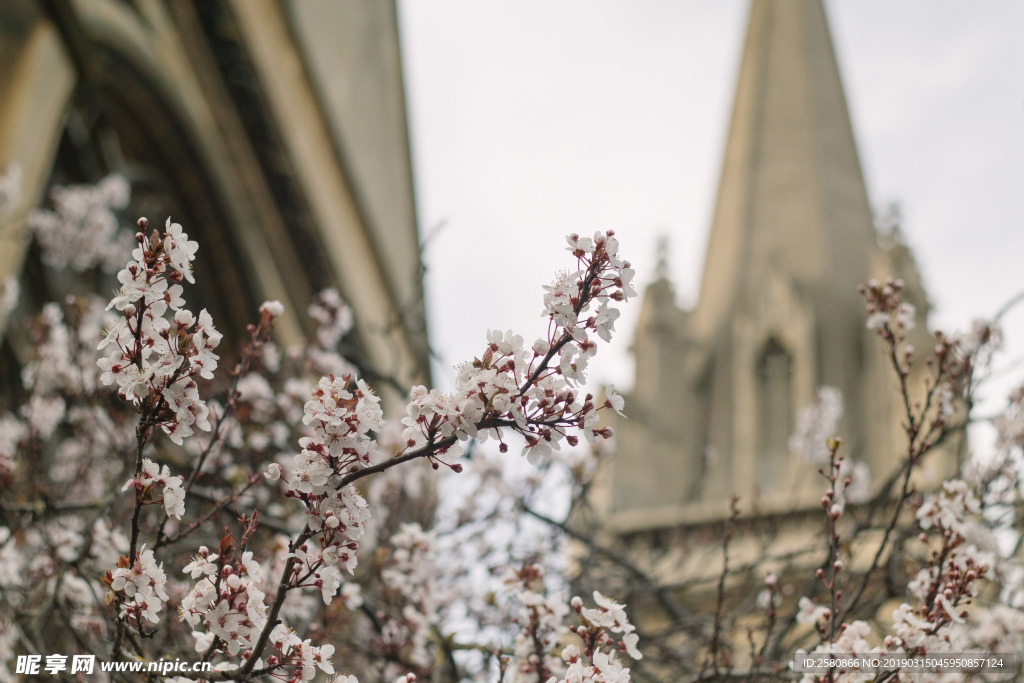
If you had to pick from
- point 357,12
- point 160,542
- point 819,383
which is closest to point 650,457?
point 819,383

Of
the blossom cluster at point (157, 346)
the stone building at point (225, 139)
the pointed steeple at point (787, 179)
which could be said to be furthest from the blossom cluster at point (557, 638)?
the pointed steeple at point (787, 179)

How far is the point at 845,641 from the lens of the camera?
2656 millimetres

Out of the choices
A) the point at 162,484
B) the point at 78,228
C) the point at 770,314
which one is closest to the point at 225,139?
the point at 78,228

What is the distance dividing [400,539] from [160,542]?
142 cm

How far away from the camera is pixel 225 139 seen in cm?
827

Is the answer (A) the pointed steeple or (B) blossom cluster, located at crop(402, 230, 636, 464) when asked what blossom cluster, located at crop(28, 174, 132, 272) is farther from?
(A) the pointed steeple

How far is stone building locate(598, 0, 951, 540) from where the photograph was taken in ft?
65.2

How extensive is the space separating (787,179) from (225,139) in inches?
750

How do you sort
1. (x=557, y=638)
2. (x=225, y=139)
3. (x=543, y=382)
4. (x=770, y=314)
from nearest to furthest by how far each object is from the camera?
(x=543, y=382), (x=557, y=638), (x=225, y=139), (x=770, y=314)

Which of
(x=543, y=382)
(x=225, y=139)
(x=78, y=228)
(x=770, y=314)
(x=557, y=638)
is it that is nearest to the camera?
(x=543, y=382)

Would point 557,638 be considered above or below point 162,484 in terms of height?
above

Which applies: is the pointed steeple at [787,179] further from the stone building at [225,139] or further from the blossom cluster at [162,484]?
the blossom cluster at [162,484]

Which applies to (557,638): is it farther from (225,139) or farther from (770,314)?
(770,314)

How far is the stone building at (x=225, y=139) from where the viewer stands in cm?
530
